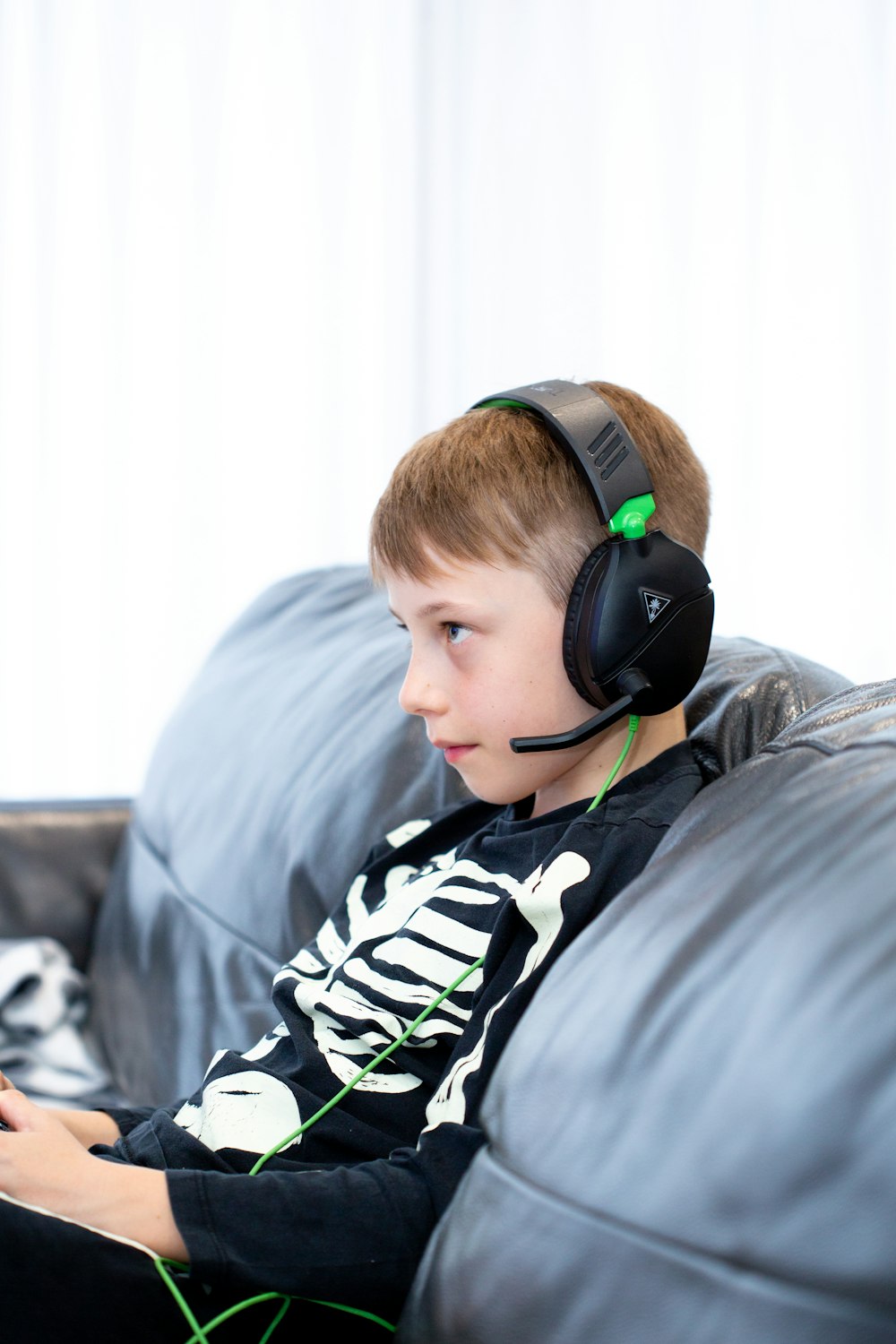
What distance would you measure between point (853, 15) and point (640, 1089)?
193cm

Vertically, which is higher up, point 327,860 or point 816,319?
point 816,319

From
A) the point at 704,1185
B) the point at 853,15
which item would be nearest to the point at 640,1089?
the point at 704,1185

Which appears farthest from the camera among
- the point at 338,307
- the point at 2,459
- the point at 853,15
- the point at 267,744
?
the point at 338,307

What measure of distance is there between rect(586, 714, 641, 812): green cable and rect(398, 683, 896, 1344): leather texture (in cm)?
21

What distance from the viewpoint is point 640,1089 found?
1.68ft

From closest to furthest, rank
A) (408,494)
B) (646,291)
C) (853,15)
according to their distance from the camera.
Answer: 1. (408,494)
2. (853,15)
3. (646,291)

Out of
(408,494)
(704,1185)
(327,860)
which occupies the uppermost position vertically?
(408,494)

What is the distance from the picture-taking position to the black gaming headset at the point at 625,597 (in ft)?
2.68

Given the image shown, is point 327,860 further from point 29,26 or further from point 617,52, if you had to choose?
point 29,26

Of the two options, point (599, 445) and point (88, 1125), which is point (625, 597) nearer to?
point (599, 445)

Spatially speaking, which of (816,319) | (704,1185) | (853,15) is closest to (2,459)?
(816,319)

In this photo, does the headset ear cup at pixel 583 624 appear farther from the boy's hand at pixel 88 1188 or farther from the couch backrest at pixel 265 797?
the boy's hand at pixel 88 1188

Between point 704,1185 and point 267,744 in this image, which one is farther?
point 267,744

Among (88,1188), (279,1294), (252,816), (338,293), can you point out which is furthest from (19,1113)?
(338,293)
